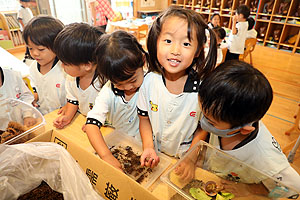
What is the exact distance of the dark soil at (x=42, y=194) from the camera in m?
0.78

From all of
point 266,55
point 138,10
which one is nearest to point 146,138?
point 266,55

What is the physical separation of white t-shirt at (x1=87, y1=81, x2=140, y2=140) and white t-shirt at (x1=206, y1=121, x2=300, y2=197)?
47cm

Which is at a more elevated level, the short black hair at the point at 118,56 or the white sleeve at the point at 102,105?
the short black hair at the point at 118,56

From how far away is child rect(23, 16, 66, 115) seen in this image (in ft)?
3.91

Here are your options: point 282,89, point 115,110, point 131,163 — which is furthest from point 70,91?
point 282,89

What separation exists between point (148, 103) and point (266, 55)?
15.1 ft

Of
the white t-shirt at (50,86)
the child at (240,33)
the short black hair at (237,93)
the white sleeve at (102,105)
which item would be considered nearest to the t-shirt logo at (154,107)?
the white sleeve at (102,105)

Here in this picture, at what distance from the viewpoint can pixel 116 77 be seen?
84 centimetres

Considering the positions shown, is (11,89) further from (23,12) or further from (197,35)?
(23,12)

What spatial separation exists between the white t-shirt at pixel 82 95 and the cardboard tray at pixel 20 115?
0.85 ft

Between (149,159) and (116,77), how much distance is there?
358 millimetres

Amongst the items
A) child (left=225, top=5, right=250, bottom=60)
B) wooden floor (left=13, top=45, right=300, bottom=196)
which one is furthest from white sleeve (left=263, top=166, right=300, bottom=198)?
child (left=225, top=5, right=250, bottom=60)

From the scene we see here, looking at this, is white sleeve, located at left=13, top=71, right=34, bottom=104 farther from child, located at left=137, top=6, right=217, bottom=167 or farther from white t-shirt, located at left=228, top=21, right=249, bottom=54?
white t-shirt, located at left=228, top=21, right=249, bottom=54

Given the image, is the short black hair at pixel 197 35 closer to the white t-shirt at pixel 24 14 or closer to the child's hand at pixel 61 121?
the child's hand at pixel 61 121
